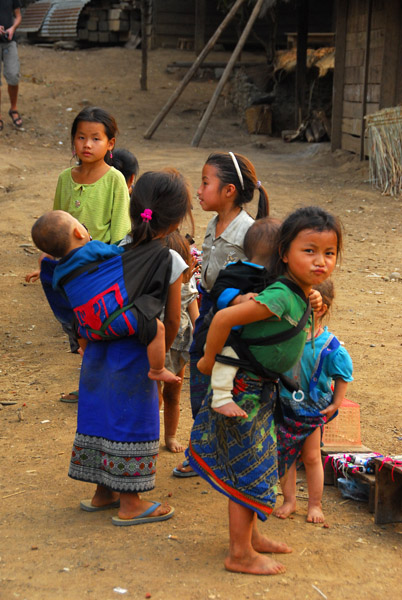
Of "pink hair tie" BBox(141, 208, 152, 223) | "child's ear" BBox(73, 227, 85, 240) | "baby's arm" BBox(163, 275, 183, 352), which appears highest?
"pink hair tie" BBox(141, 208, 152, 223)

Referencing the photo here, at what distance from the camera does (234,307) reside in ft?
7.26

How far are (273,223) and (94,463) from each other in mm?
1115

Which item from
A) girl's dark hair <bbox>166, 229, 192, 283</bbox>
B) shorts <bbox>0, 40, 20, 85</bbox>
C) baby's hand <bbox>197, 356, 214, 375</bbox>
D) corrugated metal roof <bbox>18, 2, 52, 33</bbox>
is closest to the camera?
baby's hand <bbox>197, 356, 214, 375</bbox>

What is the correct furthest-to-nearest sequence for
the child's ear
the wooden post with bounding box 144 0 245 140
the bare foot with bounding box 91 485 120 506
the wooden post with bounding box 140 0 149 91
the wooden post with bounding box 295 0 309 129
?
the wooden post with bounding box 140 0 149 91, the wooden post with bounding box 295 0 309 129, the wooden post with bounding box 144 0 245 140, the bare foot with bounding box 91 485 120 506, the child's ear

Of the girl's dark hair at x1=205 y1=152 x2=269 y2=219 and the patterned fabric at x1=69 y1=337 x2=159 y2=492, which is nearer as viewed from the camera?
the patterned fabric at x1=69 y1=337 x2=159 y2=492

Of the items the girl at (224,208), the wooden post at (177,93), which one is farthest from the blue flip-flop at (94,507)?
the wooden post at (177,93)

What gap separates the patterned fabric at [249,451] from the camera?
233 centimetres

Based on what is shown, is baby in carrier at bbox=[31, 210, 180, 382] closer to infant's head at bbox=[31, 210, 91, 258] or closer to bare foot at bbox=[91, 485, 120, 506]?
infant's head at bbox=[31, 210, 91, 258]

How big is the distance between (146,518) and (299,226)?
49.0 inches

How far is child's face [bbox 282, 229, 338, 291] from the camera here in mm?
2268

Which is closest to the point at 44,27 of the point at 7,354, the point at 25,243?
the point at 25,243

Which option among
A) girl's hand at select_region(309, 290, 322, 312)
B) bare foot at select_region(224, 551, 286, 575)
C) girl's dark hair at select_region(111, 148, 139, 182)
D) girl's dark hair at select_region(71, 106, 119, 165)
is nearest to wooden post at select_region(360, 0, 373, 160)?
girl's dark hair at select_region(111, 148, 139, 182)

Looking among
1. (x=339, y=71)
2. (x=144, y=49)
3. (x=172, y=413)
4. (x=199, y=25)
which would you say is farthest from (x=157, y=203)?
(x=199, y=25)

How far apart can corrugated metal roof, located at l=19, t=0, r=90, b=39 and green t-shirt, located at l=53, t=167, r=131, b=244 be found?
16.8m
